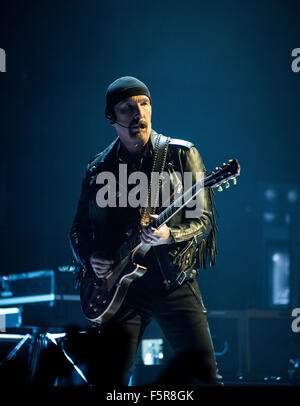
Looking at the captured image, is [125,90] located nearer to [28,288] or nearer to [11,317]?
[11,317]

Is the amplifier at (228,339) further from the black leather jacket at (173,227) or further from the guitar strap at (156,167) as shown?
the guitar strap at (156,167)

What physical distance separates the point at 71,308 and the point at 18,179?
3.20 m

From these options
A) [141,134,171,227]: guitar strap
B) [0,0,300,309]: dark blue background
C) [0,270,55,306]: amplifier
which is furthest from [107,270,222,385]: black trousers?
[0,0,300,309]: dark blue background

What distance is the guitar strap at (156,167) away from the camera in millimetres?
3253

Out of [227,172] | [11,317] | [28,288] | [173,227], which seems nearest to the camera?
[227,172]

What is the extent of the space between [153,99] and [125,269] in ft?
20.0

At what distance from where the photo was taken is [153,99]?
29.6 ft

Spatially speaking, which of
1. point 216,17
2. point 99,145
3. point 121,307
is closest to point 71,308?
point 99,145

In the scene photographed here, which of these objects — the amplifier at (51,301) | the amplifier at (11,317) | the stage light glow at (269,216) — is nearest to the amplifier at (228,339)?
the amplifier at (51,301)

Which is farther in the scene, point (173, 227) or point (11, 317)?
point (11, 317)

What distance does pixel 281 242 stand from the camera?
10.8 meters

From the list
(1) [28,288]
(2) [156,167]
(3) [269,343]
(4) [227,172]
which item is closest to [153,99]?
(1) [28,288]

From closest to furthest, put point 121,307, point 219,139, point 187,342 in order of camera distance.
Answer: point 187,342 < point 121,307 < point 219,139
